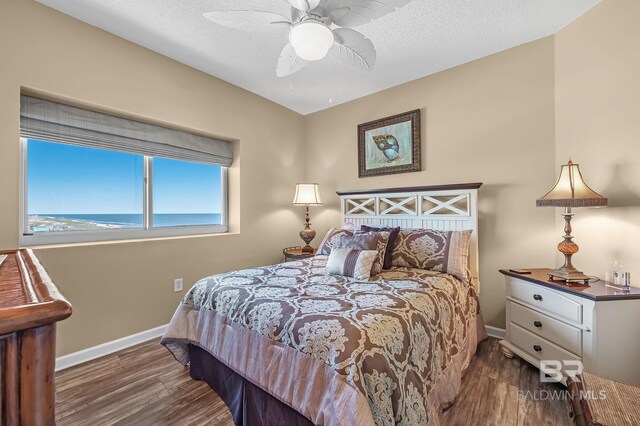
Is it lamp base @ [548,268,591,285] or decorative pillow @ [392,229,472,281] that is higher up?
decorative pillow @ [392,229,472,281]

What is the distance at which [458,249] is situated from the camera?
2277 millimetres

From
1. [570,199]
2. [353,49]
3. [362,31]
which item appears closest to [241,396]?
[353,49]

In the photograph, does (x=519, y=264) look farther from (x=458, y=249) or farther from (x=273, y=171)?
(x=273, y=171)

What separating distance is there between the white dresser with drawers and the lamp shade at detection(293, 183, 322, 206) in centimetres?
225

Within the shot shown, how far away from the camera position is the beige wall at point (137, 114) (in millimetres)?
1918

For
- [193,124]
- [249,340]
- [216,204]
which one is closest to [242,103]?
[193,124]

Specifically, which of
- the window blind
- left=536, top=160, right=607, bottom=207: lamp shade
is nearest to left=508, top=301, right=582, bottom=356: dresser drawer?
→ left=536, top=160, right=607, bottom=207: lamp shade

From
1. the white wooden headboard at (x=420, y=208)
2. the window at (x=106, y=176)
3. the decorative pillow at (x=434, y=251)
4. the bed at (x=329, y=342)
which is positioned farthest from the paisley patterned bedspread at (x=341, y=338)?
the window at (x=106, y=176)

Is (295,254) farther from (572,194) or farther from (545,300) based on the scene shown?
(572,194)

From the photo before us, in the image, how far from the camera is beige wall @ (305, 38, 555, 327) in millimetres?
2379

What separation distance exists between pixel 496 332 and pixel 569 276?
0.99m

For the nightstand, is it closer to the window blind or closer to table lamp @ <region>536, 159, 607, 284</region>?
the window blind

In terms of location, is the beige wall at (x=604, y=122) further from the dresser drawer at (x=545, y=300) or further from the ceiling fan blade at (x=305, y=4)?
the ceiling fan blade at (x=305, y=4)

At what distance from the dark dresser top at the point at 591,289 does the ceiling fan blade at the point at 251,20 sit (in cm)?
231
